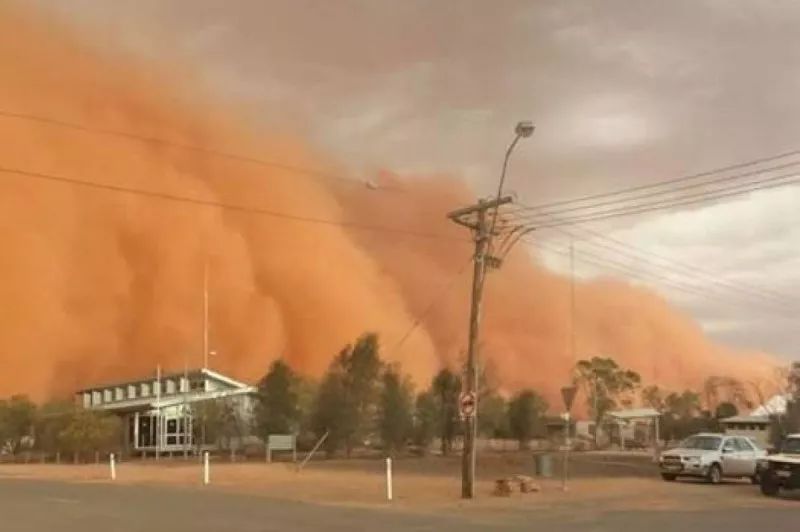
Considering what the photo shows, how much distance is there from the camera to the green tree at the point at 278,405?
171 ft

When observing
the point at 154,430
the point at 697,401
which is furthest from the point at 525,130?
the point at 697,401

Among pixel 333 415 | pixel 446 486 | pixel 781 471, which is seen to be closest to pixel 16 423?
pixel 333 415

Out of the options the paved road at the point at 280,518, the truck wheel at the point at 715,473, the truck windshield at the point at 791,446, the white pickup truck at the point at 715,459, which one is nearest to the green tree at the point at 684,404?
the white pickup truck at the point at 715,459

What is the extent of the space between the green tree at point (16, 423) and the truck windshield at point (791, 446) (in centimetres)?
4372

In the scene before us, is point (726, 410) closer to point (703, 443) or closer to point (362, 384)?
point (362, 384)

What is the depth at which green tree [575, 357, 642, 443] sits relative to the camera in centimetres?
7412

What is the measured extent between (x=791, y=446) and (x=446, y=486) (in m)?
7.86

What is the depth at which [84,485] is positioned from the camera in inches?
1040

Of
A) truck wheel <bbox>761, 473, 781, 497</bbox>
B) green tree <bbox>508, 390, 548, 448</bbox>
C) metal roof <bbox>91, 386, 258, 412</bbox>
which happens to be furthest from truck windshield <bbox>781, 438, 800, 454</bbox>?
green tree <bbox>508, 390, 548, 448</bbox>

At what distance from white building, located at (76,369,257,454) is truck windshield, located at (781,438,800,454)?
32533 mm

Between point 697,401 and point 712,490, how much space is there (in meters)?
58.2

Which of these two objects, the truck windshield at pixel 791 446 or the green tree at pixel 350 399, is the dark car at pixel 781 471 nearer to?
the truck windshield at pixel 791 446

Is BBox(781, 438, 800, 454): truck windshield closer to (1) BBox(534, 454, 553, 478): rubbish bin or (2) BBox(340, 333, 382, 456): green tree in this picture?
(1) BBox(534, 454, 553, 478): rubbish bin

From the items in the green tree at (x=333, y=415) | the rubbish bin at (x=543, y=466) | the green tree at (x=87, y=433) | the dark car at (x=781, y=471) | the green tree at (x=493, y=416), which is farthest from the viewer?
the green tree at (x=493, y=416)
